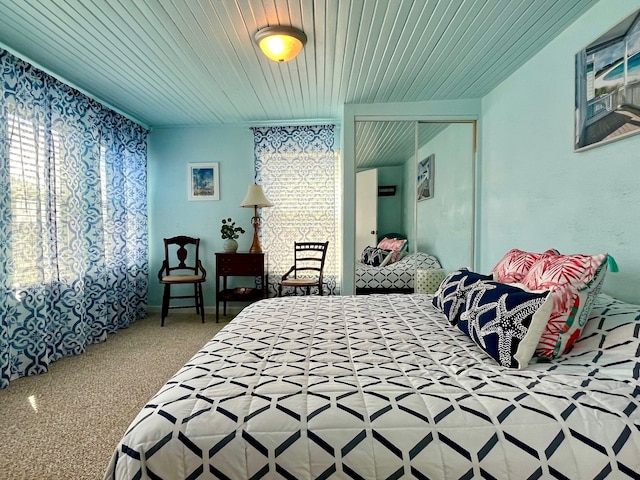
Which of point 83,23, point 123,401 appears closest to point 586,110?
point 83,23

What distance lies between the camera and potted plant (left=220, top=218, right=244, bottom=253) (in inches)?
168

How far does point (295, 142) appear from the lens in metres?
4.44

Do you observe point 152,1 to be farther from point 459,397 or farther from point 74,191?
point 459,397

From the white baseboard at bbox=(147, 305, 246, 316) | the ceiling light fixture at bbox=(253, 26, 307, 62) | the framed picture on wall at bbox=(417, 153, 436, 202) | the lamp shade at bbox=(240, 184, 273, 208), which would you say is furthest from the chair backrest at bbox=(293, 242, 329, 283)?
the ceiling light fixture at bbox=(253, 26, 307, 62)

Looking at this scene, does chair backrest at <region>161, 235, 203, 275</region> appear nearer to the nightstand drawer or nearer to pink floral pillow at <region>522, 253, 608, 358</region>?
the nightstand drawer

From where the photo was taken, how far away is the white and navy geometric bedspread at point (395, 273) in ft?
12.0

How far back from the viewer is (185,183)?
4578 millimetres

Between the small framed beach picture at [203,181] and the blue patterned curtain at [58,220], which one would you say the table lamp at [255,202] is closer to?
the small framed beach picture at [203,181]

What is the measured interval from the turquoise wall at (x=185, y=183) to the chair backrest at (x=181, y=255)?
13 centimetres

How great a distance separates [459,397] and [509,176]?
2.49 m

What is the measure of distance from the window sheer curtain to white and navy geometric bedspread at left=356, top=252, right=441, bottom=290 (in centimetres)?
77

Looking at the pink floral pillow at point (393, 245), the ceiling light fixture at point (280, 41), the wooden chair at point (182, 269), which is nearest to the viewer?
the ceiling light fixture at point (280, 41)

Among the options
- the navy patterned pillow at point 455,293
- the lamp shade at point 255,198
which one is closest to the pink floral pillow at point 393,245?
the lamp shade at point 255,198

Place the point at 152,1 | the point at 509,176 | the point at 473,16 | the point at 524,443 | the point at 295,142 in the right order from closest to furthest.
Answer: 1. the point at 524,443
2. the point at 152,1
3. the point at 473,16
4. the point at 509,176
5. the point at 295,142
